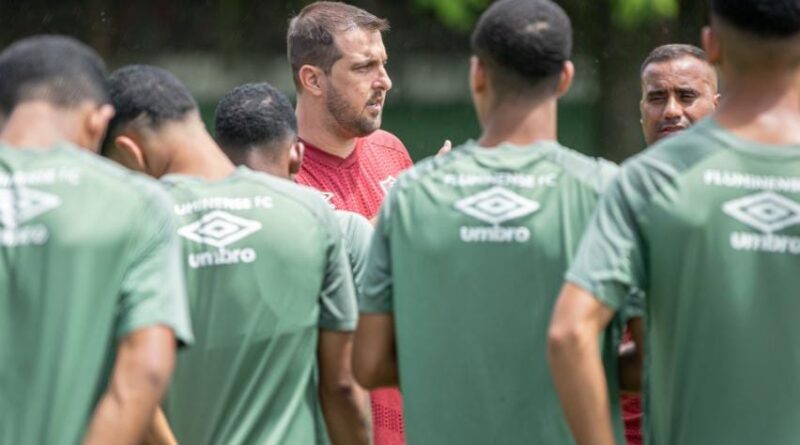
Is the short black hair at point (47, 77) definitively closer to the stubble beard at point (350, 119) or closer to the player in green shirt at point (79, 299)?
the player in green shirt at point (79, 299)

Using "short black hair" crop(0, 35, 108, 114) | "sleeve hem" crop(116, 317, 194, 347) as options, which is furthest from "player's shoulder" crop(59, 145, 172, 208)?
"sleeve hem" crop(116, 317, 194, 347)

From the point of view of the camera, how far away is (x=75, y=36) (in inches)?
579

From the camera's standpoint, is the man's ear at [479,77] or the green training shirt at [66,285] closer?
the green training shirt at [66,285]

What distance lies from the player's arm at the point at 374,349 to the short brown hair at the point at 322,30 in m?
2.71

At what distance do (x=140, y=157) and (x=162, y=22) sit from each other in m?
9.56

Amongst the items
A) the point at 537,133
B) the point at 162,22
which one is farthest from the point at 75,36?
the point at 537,133

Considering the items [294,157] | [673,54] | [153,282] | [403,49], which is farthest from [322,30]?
[403,49]

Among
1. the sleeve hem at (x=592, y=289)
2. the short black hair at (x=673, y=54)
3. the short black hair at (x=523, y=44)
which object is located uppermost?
the short black hair at (x=523, y=44)

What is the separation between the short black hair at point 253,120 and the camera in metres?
5.58

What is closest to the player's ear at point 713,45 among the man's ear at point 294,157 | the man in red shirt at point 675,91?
the man's ear at point 294,157

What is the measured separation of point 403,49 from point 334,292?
9.25 m

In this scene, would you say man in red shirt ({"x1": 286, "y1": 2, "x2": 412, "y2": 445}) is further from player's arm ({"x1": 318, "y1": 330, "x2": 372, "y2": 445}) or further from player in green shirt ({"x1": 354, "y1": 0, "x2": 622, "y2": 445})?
player in green shirt ({"x1": 354, "y1": 0, "x2": 622, "y2": 445})

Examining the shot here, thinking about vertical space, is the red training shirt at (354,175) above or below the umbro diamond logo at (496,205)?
below

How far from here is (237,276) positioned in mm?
5086
